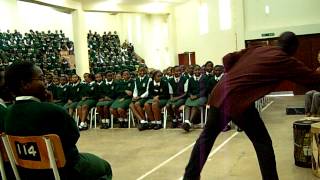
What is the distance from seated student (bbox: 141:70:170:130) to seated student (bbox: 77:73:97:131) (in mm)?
1607

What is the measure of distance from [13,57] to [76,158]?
12.9 m

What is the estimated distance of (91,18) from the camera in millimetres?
22906

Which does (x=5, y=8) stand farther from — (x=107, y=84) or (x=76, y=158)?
(x=76, y=158)

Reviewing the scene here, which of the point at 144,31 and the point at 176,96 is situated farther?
the point at 144,31

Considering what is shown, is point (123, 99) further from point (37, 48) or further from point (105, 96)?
point (37, 48)

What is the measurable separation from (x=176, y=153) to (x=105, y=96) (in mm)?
4160

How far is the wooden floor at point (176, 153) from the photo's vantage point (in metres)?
4.95

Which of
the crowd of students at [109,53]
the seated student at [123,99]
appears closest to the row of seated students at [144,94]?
the seated student at [123,99]

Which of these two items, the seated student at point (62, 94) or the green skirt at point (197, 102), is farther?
the seated student at point (62, 94)

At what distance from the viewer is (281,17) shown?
1545 centimetres

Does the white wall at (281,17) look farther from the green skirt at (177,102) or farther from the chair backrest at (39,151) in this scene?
the chair backrest at (39,151)

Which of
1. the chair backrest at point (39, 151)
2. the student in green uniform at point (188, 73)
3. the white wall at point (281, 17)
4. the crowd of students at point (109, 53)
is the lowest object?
the chair backrest at point (39, 151)

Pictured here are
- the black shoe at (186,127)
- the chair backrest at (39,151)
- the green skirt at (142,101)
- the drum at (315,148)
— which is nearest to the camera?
the chair backrest at (39,151)

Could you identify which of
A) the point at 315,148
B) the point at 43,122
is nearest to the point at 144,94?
the point at 315,148
